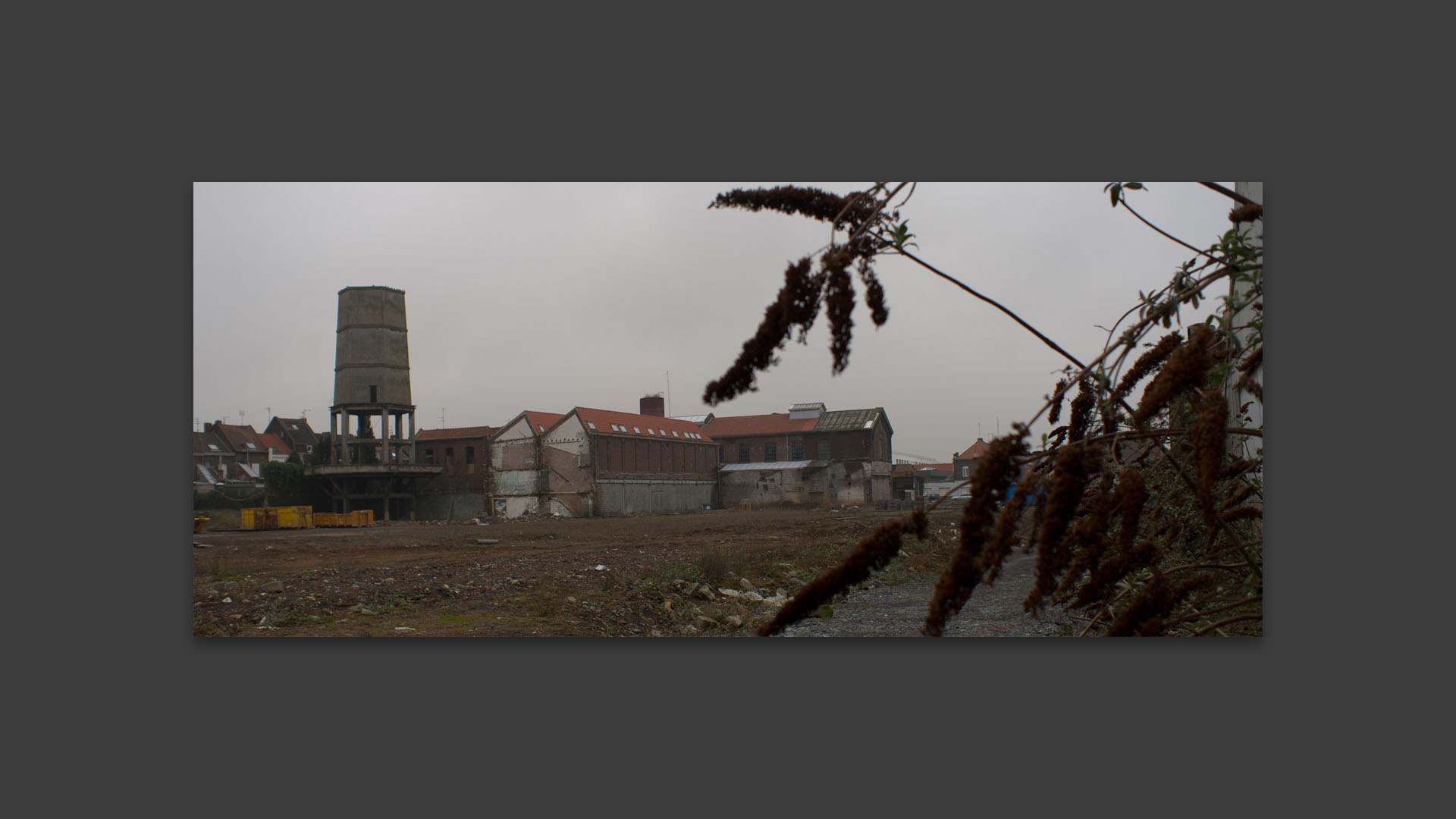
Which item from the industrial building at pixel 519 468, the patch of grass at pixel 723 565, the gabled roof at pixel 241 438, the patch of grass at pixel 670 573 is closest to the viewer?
the gabled roof at pixel 241 438

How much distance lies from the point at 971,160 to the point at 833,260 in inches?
120

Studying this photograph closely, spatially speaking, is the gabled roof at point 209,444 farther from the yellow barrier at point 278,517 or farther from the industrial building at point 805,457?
the industrial building at point 805,457

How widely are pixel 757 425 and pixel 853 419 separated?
0.46m

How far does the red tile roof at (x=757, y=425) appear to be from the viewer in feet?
15.6

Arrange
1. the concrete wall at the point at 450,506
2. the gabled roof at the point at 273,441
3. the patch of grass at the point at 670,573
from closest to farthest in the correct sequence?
the gabled roof at the point at 273,441 → the concrete wall at the point at 450,506 → the patch of grass at the point at 670,573

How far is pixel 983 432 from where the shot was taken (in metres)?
4.44

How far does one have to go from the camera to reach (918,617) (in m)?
4.59

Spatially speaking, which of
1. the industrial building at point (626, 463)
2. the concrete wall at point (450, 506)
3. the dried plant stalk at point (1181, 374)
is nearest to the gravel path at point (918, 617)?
the industrial building at point (626, 463)

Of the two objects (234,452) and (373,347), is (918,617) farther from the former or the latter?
(234,452)

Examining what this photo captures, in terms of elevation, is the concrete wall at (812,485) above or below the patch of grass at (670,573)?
above

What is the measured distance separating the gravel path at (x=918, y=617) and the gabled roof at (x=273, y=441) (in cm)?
230

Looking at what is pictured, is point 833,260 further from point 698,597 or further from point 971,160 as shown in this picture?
point 698,597

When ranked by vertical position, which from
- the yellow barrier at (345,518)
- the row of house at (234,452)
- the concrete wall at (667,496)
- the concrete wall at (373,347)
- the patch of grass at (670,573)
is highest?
the concrete wall at (373,347)

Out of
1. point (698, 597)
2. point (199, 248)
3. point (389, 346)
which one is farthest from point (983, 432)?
point (199, 248)
